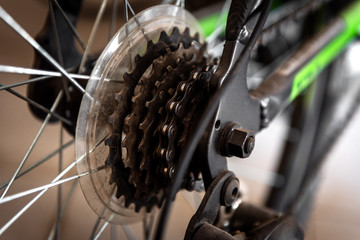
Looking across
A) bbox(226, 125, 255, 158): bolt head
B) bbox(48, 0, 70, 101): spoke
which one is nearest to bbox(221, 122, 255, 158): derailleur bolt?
bbox(226, 125, 255, 158): bolt head

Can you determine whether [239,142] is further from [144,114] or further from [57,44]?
Answer: [57,44]

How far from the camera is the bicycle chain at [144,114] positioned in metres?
0.46

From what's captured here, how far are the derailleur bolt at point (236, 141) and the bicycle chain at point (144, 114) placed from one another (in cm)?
5

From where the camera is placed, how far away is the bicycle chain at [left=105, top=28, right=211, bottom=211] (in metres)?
0.46

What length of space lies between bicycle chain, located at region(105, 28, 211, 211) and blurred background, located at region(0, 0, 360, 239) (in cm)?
18

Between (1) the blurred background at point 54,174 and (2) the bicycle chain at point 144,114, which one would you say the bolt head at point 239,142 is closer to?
(2) the bicycle chain at point 144,114

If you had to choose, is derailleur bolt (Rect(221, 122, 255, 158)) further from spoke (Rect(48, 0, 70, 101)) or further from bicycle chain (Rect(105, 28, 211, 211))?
spoke (Rect(48, 0, 70, 101))

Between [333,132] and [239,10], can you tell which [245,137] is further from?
[333,132]

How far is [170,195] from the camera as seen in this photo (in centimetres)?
37

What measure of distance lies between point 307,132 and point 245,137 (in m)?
0.70

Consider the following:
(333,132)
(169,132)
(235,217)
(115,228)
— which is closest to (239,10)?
(169,132)

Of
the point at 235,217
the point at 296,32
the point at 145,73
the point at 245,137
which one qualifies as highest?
the point at 296,32

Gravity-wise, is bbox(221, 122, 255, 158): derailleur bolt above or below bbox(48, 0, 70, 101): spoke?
below

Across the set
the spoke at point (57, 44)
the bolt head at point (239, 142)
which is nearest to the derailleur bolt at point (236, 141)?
the bolt head at point (239, 142)
